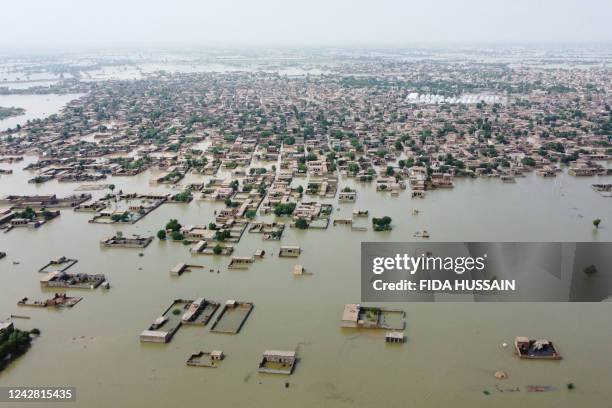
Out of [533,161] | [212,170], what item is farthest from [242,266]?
[533,161]

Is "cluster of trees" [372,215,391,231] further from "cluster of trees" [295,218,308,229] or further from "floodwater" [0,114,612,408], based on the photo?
"cluster of trees" [295,218,308,229]

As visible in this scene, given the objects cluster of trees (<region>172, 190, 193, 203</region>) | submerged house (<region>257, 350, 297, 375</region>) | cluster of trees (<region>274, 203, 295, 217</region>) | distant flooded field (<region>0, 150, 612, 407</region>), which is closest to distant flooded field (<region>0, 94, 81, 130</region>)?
cluster of trees (<region>172, 190, 193, 203</region>)

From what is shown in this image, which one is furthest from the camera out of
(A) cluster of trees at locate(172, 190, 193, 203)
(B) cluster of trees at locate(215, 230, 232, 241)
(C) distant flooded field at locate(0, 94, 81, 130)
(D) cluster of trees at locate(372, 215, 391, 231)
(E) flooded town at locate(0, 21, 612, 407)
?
(C) distant flooded field at locate(0, 94, 81, 130)

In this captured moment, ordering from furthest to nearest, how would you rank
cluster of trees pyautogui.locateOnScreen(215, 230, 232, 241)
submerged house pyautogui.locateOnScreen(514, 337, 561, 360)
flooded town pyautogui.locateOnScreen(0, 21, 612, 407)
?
1. cluster of trees pyautogui.locateOnScreen(215, 230, 232, 241)
2. submerged house pyautogui.locateOnScreen(514, 337, 561, 360)
3. flooded town pyautogui.locateOnScreen(0, 21, 612, 407)

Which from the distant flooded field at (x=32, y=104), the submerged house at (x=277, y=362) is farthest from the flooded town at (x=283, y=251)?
the distant flooded field at (x=32, y=104)

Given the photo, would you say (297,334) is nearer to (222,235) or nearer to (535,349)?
(535,349)

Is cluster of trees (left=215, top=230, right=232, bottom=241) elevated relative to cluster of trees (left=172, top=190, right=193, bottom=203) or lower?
lower
